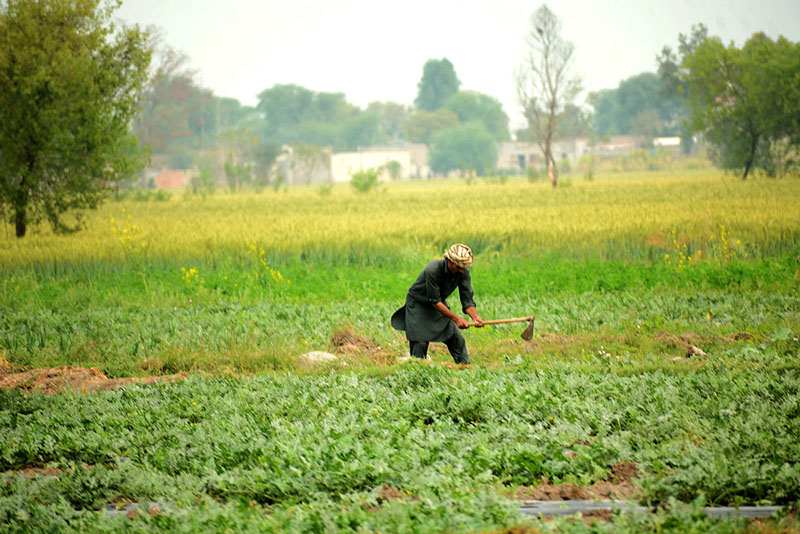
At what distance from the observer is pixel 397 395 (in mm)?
7586

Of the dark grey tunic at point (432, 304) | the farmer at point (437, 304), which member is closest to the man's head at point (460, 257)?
the farmer at point (437, 304)

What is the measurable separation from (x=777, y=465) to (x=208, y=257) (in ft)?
47.7

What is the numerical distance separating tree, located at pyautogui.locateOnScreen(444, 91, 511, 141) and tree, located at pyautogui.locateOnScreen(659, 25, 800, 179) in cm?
8127

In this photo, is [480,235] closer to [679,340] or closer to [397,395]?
[679,340]

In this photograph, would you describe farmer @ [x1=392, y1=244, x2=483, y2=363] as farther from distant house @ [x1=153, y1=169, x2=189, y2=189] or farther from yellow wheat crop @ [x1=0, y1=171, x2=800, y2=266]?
distant house @ [x1=153, y1=169, x2=189, y2=189]

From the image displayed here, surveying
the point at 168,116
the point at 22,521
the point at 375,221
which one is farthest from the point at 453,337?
the point at 168,116

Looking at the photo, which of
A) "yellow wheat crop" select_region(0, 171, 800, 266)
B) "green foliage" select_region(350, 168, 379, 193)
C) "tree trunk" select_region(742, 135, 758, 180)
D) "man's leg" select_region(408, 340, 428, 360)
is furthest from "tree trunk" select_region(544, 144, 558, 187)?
"man's leg" select_region(408, 340, 428, 360)

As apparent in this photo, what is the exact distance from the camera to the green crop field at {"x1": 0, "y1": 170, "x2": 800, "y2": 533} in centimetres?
512

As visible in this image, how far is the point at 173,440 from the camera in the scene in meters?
6.47

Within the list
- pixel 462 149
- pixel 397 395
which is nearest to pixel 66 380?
pixel 397 395

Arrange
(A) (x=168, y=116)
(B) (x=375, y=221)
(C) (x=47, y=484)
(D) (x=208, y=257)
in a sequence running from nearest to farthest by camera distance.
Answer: (C) (x=47, y=484) → (D) (x=208, y=257) → (B) (x=375, y=221) → (A) (x=168, y=116)

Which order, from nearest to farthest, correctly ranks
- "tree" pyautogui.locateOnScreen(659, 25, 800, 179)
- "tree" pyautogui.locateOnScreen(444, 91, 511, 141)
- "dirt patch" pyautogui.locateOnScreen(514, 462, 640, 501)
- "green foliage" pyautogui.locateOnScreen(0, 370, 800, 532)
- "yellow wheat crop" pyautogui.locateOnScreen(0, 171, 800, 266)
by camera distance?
"green foliage" pyautogui.locateOnScreen(0, 370, 800, 532) → "dirt patch" pyautogui.locateOnScreen(514, 462, 640, 501) → "yellow wheat crop" pyautogui.locateOnScreen(0, 171, 800, 266) → "tree" pyautogui.locateOnScreen(659, 25, 800, 179) → "tree" pyautogui.locateOnScreen(444, 91, 511, 141)

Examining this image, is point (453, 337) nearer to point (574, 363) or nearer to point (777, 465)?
point (574, 363)

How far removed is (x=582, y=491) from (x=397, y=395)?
2.63 metres
